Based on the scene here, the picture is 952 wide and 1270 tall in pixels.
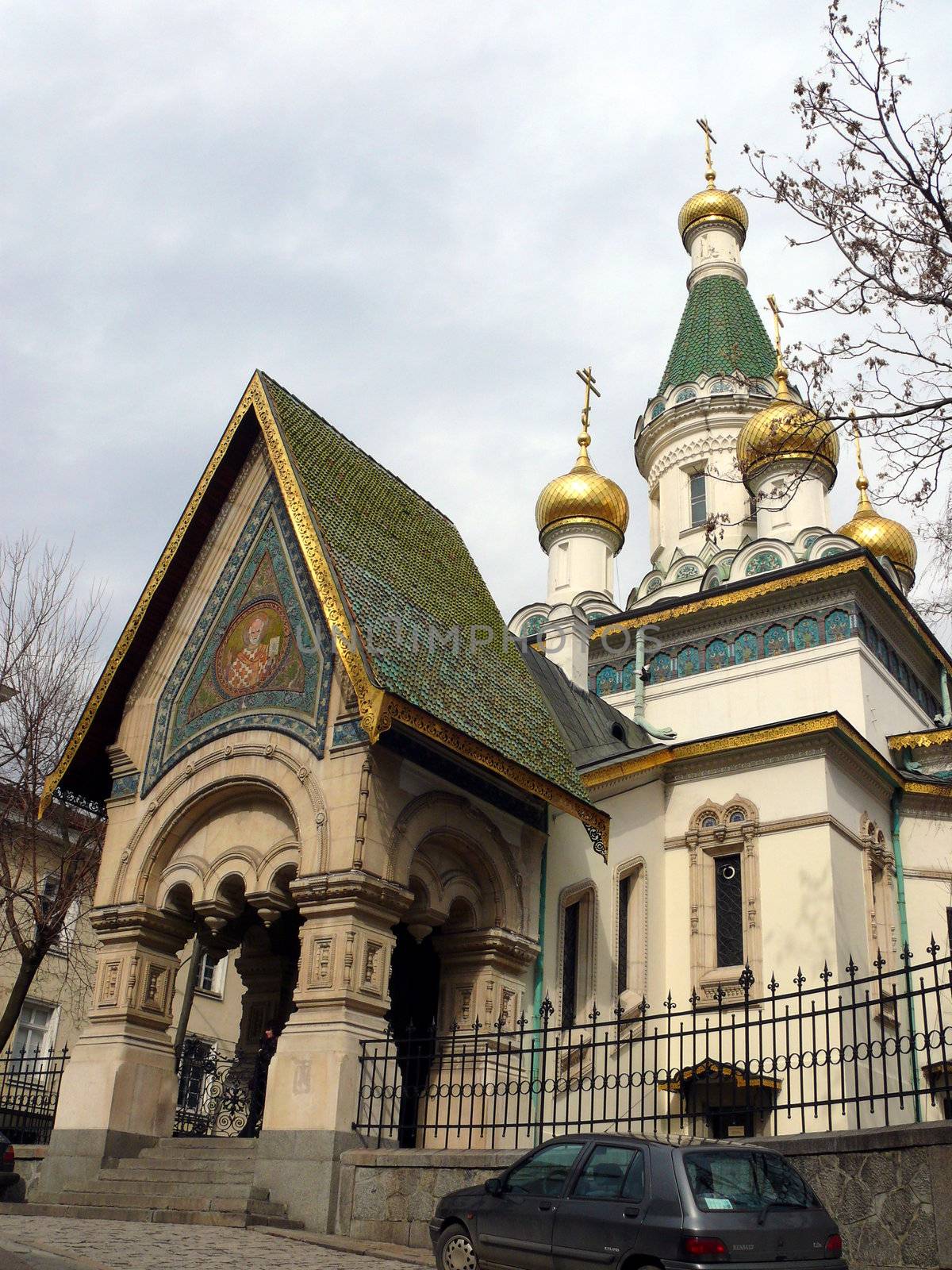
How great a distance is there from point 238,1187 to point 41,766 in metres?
9.20

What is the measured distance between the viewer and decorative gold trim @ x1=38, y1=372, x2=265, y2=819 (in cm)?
1446

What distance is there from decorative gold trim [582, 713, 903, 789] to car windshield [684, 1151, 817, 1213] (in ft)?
27.0

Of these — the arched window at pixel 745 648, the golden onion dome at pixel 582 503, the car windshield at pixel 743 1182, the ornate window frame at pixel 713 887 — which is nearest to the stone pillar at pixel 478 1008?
the ornate window frame at pixel 713 887

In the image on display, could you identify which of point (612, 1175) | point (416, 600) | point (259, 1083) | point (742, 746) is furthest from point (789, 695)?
point (612, 1175)

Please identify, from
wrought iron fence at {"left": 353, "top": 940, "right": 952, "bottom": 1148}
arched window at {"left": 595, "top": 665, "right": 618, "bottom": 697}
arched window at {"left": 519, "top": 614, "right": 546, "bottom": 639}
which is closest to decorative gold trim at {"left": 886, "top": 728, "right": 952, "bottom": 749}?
wrought iron fence at {"left": 353, "top": 940, "right": 952, "bottom": 1148}

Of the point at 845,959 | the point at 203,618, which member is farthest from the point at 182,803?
the point at 845,959

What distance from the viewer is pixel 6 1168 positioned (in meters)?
12.4

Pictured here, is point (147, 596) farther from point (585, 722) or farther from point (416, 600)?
point (585, 722)

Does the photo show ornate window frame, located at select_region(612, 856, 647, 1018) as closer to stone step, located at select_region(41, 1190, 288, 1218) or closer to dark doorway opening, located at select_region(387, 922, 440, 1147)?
dark doorway opening, located at select_region(387, 922, 440, 1147)

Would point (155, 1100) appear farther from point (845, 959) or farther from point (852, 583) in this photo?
point (852, 583)

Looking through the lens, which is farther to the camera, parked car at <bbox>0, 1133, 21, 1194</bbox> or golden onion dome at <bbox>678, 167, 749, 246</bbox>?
golden onion dome at <bbox>678, 167, 749, 246</bbox>

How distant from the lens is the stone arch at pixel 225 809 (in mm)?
12094

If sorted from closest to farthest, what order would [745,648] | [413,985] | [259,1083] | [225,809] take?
[225,809] < [259,1083] < [413,985] < [745,648]

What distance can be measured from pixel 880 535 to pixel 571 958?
607 inches
